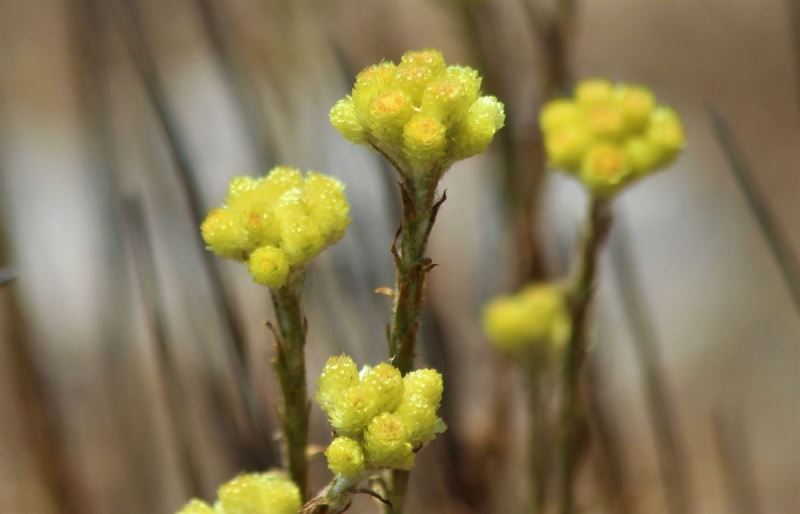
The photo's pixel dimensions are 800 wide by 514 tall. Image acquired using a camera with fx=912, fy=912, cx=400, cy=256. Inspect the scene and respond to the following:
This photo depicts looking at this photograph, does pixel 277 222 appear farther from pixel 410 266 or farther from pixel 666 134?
pixel 666 134

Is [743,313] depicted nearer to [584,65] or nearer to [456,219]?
[456,219]

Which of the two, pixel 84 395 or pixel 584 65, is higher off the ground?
pixel 584 65

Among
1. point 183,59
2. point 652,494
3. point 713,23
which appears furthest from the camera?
point 183,59

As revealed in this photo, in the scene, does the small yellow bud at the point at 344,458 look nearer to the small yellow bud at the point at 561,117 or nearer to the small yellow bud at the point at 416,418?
the small yellow bud at the point at 416,418

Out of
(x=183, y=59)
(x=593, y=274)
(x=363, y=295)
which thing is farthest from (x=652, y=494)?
(x=183, y=59)

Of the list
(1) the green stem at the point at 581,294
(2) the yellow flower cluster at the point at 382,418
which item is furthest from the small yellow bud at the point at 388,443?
(1) the green stem at the point at 581,294

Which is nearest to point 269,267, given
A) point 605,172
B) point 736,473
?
point 605,172
